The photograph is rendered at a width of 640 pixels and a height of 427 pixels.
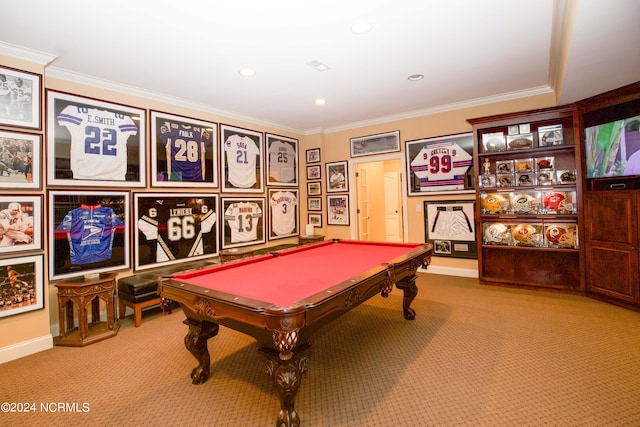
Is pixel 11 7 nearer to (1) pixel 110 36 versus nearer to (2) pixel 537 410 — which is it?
(1) pixel 110 36

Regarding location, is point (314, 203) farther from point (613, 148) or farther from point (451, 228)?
point (613, 148)

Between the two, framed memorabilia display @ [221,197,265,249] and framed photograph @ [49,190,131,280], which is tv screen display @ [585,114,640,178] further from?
framed photograph @ [49,190,131,280]

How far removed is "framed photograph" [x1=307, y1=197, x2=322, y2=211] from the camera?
647 cm

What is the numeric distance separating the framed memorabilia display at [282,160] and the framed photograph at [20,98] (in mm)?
3268

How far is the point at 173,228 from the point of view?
165 inches

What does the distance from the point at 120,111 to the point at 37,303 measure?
2.29 metres

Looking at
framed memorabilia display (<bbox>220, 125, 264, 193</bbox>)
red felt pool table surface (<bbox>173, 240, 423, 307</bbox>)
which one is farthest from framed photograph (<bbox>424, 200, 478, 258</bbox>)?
framed memorabilia display (<bbox>220, 125, 264, 193</bbox>)

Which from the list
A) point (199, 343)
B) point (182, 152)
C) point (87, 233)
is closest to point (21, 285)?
point (87, 233)

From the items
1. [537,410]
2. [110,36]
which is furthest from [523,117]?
[110,36]

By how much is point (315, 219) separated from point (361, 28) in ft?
13.9

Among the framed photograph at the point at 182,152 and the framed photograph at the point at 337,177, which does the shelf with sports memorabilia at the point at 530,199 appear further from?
the framed photograph at the point at 182,152

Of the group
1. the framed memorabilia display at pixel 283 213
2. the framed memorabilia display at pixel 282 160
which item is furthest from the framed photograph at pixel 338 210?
the framed memorabilia display at pixel 282 160

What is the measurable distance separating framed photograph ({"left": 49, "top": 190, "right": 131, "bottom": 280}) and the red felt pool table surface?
1.95 meters

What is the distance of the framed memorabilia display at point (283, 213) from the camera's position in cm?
572
